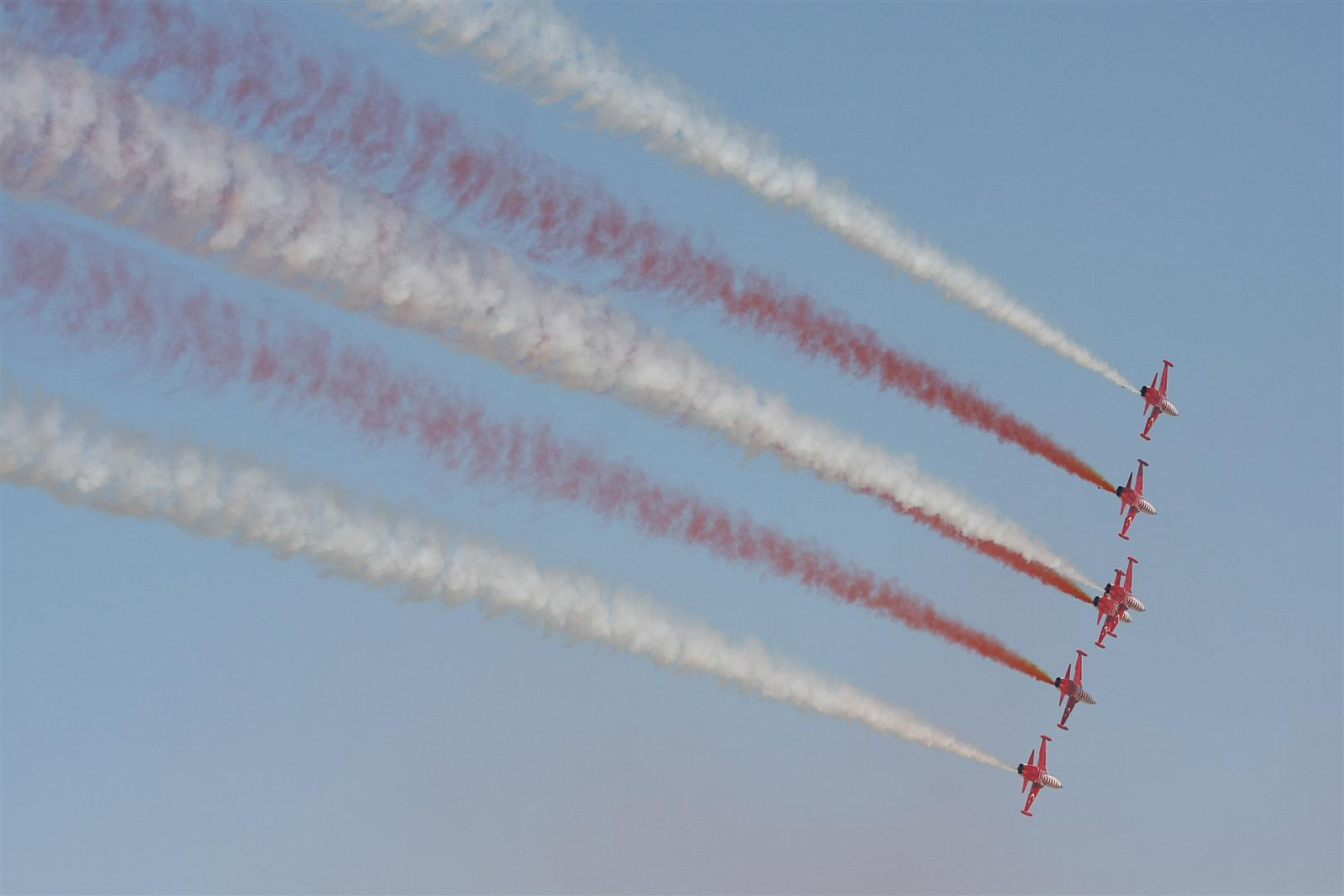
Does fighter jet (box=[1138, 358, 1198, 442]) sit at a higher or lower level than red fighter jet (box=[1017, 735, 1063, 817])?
higher

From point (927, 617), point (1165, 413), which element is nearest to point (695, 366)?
point (927, 617)

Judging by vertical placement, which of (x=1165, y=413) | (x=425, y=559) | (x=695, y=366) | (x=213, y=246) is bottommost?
(x=425, y=559)

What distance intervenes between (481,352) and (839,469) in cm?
1098

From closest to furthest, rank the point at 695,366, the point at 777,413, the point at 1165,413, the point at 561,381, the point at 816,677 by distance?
the point at 561,381 < the point at 695,366 < the point at 777,413 < the point at 816,677 < the point at 1165,413

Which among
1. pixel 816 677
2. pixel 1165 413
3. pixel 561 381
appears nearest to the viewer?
pixel 561 381

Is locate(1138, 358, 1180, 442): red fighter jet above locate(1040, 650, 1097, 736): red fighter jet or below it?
above

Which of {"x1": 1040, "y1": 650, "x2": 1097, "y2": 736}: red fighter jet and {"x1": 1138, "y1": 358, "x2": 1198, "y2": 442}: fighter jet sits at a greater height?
{"x1": 1138, "y1": 358, "x2": 1198, "y2": 442}: fighter jet

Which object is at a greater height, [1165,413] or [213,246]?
[1165,413]

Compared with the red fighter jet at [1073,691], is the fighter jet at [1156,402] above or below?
above

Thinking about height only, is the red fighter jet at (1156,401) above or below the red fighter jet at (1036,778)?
above

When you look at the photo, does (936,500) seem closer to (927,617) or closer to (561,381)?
(927,617)

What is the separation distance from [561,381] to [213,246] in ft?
24.0

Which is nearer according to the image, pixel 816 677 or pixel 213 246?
pixel 213 246

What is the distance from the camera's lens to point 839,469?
35.7m
